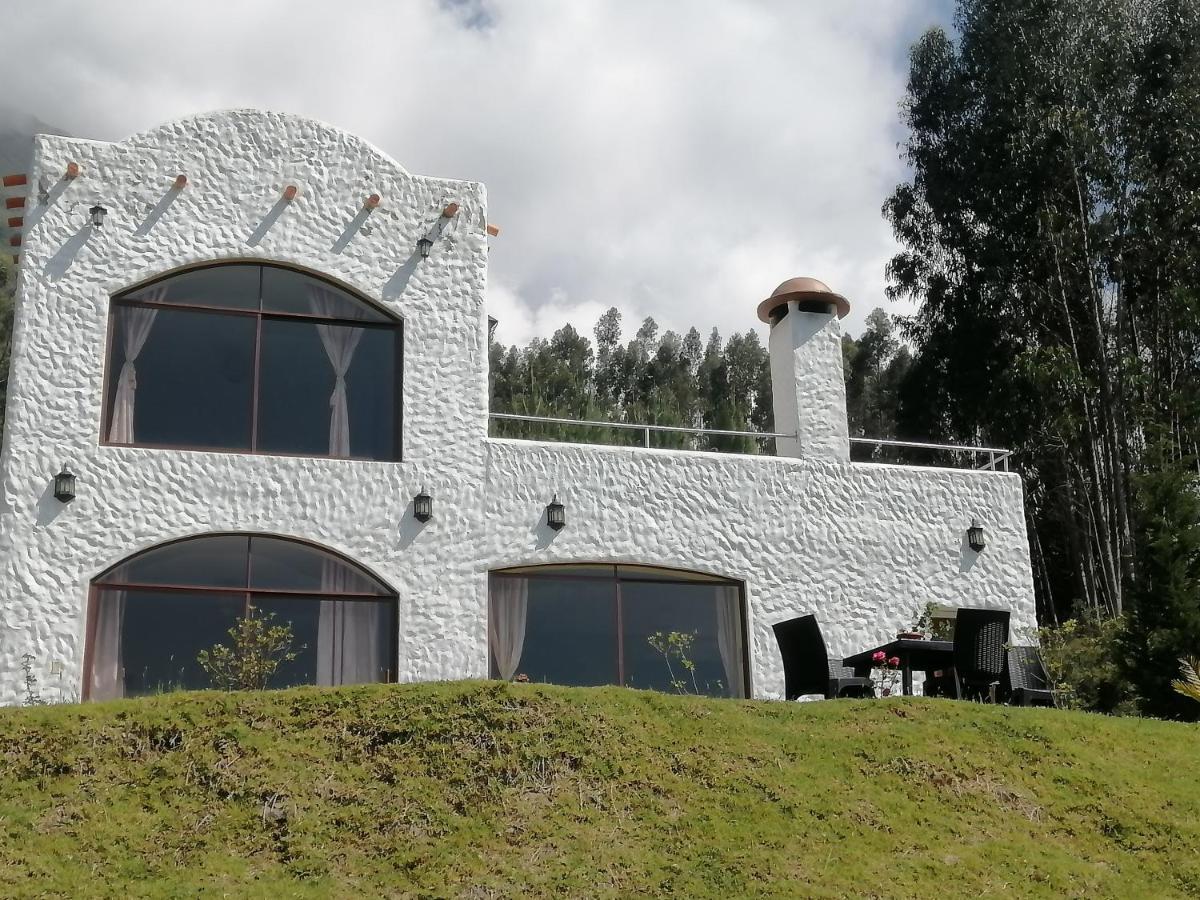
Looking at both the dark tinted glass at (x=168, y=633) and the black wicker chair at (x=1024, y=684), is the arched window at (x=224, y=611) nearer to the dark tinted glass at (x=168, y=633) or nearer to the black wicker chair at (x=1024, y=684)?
the dark tinted glass at (x=168, y=633)

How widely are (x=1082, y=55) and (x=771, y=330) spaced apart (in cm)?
1108

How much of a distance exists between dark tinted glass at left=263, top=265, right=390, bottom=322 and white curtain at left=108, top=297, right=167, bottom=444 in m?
1.12

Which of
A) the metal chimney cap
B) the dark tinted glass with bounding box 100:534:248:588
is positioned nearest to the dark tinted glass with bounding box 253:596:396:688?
the dark tinted glass with bounding box 100:534:248:588

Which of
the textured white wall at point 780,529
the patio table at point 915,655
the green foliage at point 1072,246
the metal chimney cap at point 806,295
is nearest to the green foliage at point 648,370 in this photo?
the green foliage at point 1072,246

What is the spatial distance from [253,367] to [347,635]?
10.1ft

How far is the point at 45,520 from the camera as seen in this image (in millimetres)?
13164

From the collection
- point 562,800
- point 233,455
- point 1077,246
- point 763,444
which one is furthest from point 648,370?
point 562,800

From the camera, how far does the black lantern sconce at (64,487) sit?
13.2 m

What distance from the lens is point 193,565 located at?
1350 cm

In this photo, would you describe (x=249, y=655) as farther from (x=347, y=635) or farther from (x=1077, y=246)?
(x=1077, y=246)

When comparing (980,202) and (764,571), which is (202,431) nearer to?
(764,571)

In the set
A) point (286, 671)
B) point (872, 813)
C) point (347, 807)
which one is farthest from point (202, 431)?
point (872, 813)

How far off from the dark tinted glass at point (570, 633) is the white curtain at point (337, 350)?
102 inches

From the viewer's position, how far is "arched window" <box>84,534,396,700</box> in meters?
13.0
